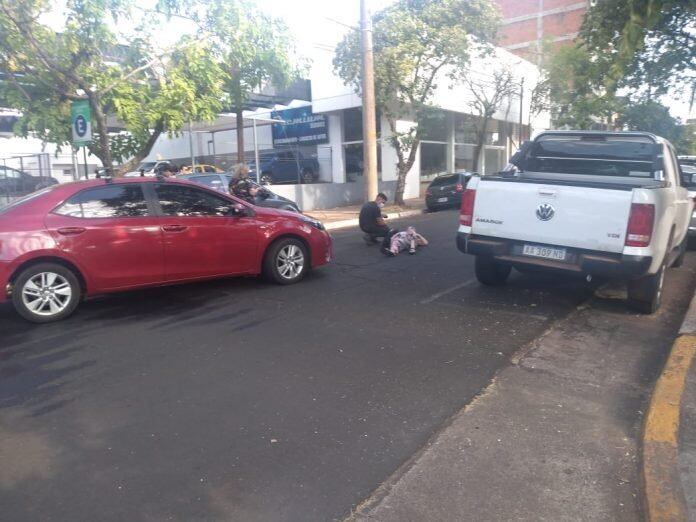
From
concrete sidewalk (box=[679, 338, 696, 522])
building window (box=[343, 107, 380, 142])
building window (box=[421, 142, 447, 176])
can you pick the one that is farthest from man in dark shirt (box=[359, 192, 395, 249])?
building window (box=[421, 142, 447, 176])

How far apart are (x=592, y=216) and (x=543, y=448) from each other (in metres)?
3.12

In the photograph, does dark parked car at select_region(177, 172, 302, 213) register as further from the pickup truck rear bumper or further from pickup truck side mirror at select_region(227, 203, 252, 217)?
the pickup truck rear bumper

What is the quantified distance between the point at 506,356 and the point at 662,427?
1616 mm

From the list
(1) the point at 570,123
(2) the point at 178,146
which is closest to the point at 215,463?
(1) the point at 570,123

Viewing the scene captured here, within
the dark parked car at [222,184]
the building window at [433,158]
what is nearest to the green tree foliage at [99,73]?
the dark parked car at [222,184]

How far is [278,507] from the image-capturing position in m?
2.96

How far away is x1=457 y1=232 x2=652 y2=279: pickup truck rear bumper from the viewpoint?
569 cm

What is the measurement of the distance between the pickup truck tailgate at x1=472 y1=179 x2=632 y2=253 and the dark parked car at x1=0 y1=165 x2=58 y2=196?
14.1m

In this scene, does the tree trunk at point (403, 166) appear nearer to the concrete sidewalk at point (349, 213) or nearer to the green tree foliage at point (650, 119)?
the concrete sidewalk at point (349, 213)

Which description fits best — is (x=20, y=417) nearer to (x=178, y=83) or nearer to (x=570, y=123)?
(x=178, y=83)

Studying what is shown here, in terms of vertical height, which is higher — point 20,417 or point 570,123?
point 570,123

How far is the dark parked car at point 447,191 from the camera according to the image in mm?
20312

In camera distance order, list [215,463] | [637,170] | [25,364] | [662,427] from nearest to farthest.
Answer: [215,463], [662,427], [25,364], [637,170]

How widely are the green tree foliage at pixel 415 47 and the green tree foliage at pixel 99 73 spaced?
9527 millimetres
